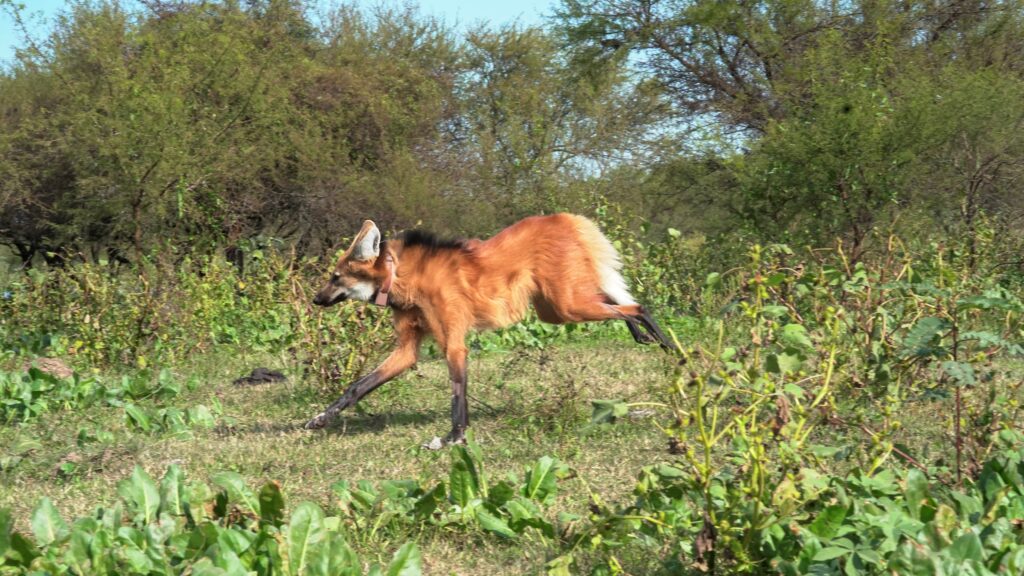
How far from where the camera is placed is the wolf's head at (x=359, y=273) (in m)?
5.49

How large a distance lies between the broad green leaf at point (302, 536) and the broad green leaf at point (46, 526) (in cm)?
64

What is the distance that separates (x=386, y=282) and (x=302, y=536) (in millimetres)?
2890

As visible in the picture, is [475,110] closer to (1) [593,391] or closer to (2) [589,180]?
(2) [589,180]

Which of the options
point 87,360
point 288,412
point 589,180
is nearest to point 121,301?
point 87,360

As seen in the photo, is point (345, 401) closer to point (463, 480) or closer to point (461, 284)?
point (461, 284)

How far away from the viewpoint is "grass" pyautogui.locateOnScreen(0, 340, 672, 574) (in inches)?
154

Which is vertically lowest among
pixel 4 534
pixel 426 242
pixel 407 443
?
pixel 407 443

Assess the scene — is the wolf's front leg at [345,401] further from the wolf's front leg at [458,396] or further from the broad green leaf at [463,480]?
the broad green leaf at [463,480]

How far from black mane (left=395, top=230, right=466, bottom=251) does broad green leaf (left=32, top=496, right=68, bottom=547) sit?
2.96m

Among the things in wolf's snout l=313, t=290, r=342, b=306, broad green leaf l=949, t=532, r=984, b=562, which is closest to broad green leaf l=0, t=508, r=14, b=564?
broad green leaf l=949, t=532, r=984, b=562

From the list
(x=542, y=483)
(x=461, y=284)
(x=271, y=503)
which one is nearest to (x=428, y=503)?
(x=542, y=483)

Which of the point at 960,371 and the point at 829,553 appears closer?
the point at 829,553

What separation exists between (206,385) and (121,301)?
4.89ft

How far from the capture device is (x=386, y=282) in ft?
17.9
